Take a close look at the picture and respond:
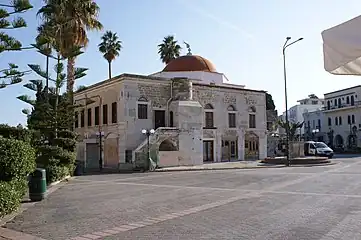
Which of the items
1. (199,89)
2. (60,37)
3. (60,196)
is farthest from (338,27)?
(199,89)

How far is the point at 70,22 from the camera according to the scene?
3012 cm

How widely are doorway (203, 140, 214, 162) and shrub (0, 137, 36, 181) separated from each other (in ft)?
104

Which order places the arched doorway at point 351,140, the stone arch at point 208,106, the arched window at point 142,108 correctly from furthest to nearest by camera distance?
the arched doorway at point 351,140 → the stone arch at point 208,106 → the arched window at point 142,108

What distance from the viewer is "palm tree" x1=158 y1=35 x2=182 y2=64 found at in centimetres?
5650

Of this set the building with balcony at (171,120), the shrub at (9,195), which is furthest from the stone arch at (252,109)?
the shrub at (9,195)

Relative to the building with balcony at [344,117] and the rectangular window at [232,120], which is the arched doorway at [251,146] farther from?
the building with balcony at [344,117]

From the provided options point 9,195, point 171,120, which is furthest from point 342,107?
point 9,195

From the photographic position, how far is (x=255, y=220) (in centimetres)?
1003

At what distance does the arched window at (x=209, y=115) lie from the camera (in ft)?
143

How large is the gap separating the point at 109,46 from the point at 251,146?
20447mm

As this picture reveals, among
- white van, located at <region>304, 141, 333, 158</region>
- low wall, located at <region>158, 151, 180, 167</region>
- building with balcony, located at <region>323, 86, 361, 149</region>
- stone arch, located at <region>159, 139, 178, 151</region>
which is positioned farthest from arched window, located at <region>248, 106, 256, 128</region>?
building with balcony, located at <region>323, 86, 361, 149</region>

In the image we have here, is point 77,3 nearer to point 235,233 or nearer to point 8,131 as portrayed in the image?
point 8,131

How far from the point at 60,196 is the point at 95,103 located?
28402mm

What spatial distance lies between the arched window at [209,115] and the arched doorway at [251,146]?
5.55 m
